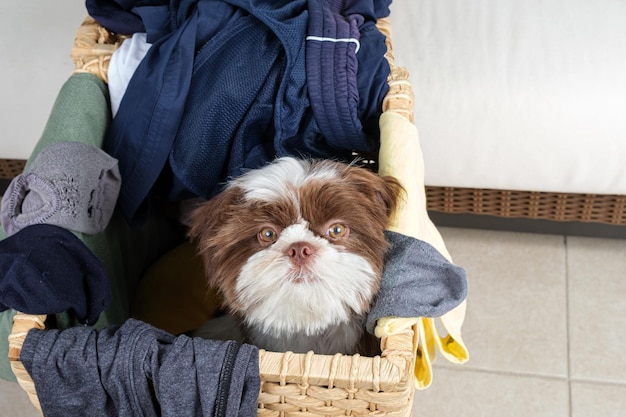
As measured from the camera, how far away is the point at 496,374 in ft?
5.11

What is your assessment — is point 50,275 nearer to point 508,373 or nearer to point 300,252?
point 300,252

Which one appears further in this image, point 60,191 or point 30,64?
point 30,64

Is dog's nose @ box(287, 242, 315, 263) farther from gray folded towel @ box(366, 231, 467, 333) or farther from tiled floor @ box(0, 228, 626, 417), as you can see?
tiled floor @ box(0, 228, 626, 417)

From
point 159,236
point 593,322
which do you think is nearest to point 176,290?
point 159,236

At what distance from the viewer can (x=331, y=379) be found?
33.9 inches

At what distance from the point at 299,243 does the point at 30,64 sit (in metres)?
1.00

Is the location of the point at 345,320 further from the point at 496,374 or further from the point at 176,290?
the point at 496,374

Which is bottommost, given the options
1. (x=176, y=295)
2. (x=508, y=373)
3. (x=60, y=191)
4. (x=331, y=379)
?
(x=508, y=373)

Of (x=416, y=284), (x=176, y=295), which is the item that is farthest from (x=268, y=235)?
(x=176, y=295)

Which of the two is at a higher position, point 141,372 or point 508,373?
point 141,372

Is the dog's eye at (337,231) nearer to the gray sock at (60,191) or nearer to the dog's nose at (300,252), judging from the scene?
→ the dog's nose at (300,252)

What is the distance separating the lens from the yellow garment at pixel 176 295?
1.37 m

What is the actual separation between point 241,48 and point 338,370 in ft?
1.98

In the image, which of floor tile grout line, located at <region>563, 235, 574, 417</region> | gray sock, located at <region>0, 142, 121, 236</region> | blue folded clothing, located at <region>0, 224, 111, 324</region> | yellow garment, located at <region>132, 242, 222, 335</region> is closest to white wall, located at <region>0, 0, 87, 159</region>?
yellow garment, located at <region>132, 242, 222, 335</region>
